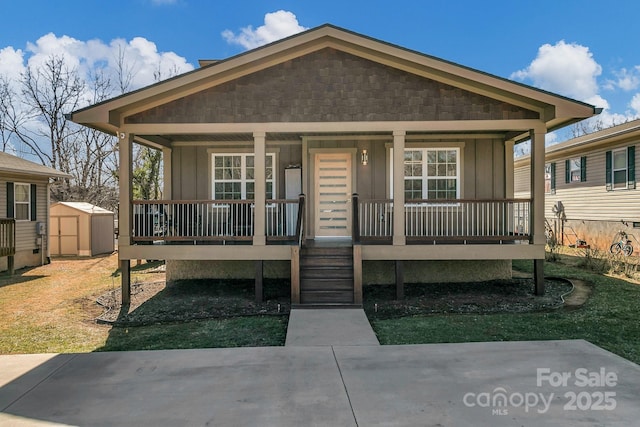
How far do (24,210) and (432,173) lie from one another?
1320cm

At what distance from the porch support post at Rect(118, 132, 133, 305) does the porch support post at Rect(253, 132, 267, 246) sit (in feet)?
8.60

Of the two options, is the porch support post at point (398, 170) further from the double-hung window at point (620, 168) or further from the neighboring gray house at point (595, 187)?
the double-hung window at point (620, 168)

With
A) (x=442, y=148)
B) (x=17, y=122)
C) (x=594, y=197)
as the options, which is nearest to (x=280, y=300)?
(x=442, y=148)

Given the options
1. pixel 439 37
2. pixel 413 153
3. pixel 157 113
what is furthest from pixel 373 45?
pixel 439 37

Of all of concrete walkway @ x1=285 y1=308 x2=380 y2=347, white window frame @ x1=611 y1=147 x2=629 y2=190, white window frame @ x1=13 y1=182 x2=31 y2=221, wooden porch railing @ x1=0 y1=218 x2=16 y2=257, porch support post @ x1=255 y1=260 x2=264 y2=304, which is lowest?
concrete walkway @ x1=285 y1=308 x2=380 y2=347

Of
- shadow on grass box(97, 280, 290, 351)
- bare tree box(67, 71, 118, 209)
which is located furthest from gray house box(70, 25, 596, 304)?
bare tree box(67, 71, 118, 209)

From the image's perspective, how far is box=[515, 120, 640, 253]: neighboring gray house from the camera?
14594 millimetres

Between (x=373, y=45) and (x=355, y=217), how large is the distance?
3.50 metres

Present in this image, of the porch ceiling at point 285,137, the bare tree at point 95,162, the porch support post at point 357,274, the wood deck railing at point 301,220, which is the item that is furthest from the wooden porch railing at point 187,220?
the bare tree at point 95,162

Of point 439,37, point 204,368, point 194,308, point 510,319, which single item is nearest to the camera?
point 204,368

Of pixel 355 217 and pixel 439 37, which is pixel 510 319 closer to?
pixel 355 217

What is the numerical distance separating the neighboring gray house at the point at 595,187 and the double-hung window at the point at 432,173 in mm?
7636

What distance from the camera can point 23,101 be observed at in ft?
85.5

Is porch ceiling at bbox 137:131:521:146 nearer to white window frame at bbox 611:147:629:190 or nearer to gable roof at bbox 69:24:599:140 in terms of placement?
gable roof at bbox 69:24:599:140
